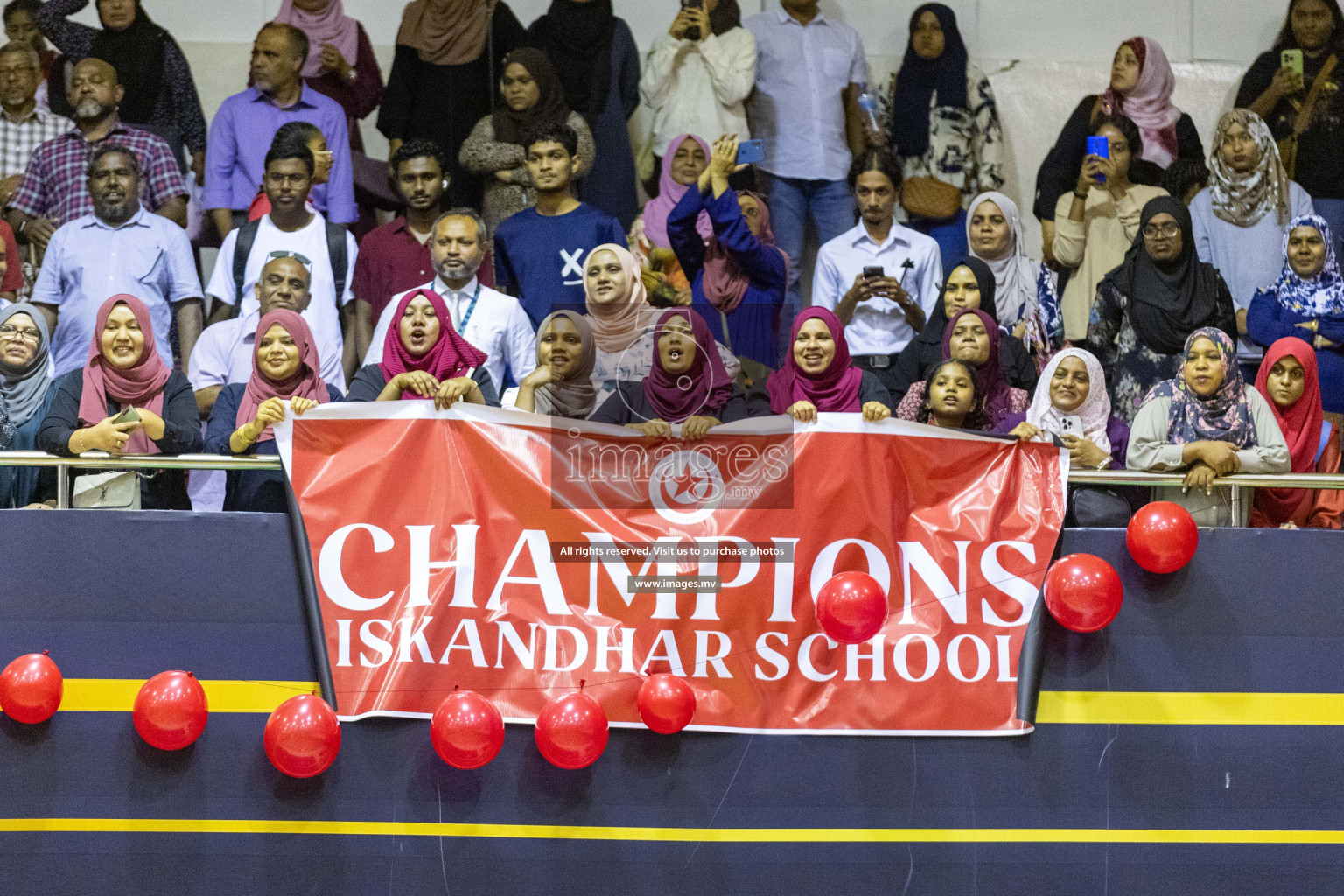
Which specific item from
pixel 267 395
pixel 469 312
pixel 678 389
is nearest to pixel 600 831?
pixel 678 389

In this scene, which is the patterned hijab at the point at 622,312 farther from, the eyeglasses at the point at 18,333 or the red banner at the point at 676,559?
the eyeglasses at the point at 18,333

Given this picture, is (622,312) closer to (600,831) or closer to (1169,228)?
(600,831)

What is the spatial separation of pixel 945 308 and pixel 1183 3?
358cm

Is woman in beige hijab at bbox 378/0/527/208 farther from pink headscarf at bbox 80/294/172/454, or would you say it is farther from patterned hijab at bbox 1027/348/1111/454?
patterned hijab at bbox 1027/348/1111/454

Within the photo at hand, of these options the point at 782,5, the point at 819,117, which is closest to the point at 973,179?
the point at 819,117

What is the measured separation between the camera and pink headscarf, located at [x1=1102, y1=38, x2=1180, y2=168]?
306 inches

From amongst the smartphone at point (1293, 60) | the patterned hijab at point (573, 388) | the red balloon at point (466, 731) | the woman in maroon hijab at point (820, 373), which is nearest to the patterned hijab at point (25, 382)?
the patterned hijab at point (573, 388)

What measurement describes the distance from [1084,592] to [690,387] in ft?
5.36

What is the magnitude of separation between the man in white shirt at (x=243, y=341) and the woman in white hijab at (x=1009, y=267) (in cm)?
318

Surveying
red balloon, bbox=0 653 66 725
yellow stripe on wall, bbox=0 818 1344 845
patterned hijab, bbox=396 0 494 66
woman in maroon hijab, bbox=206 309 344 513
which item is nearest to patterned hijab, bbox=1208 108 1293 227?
yellow stripe on wall, bbox=0 818 1344 845

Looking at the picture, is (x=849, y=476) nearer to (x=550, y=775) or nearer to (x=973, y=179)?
(x=550, y=775)

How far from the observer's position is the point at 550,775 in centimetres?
488

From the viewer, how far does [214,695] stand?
4.96 metres

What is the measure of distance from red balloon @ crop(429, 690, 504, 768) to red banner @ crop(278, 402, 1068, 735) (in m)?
0.18
